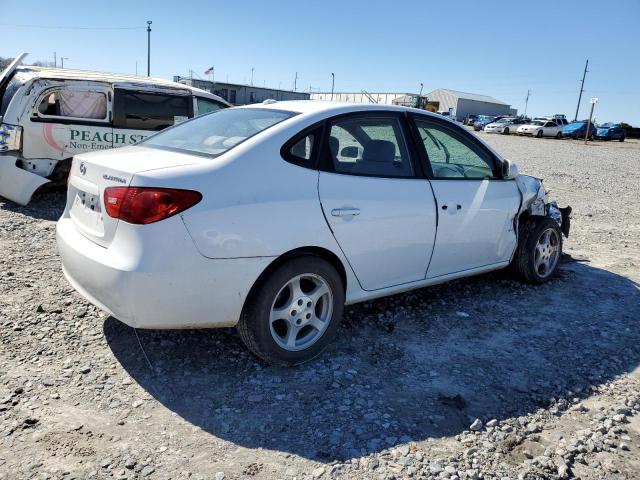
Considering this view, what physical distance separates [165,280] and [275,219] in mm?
683

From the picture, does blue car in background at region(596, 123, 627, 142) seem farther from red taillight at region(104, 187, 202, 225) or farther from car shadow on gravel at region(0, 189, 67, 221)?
red taillight at region(104, 187, 202, 225)

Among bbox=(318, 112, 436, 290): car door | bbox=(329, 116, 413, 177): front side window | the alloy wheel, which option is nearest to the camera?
the alloy wheel

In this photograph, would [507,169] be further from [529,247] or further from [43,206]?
[43,206]

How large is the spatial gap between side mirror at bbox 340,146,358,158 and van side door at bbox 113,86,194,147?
4566mm

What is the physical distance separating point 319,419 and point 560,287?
3351 mm

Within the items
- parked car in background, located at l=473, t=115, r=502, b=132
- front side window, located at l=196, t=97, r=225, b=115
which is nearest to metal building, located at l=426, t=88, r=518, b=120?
parked car in background, located at l=473, t=115, r=502, b=132

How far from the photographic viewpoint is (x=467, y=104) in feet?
253

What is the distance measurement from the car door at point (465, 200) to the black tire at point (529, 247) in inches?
8.3

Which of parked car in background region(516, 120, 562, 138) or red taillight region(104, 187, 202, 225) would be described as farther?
parked car in background region(516, 120, 562, 138)

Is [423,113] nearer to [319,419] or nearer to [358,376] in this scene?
A: [358,376]

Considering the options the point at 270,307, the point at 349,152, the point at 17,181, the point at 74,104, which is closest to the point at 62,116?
the point at 74,104

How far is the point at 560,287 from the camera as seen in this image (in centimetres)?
513

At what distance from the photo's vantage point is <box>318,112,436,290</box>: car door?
129 inches

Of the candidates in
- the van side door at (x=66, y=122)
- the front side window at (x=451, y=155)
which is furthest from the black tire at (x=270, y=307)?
the van side door at (x=66, y=122)
